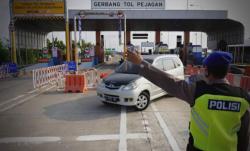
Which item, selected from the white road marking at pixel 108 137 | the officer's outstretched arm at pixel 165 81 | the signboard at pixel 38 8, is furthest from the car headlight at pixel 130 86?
the signboard at pixel 38 8

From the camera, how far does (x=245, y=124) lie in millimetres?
1955

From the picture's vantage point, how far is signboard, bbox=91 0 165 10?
2662cm

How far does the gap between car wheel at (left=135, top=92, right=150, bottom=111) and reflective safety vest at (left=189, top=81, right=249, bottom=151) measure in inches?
249

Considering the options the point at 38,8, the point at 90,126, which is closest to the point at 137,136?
the point at 90,126

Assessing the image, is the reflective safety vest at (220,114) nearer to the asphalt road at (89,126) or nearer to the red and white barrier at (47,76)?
the asphalt road at (89,126)

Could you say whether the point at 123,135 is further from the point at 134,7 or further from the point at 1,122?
the point at 134,7

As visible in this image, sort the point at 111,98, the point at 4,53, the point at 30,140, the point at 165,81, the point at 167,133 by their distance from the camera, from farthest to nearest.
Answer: the point at 4,53, the point at 111,98, the point at 167,133, the point at 30,140, the point at 165,81

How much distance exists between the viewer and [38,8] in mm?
21719

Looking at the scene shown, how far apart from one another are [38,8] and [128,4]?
30.5ft

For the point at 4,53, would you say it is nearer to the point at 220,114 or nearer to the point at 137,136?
the point at 137,136

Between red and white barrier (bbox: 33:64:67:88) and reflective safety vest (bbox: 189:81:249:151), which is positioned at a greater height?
reflective safety vest (bbox: 189:81:249:151)

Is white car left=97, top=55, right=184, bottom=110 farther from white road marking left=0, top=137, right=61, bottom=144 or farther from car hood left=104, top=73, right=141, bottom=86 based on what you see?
white road marking left=0, top=137, right=61, bottom=144

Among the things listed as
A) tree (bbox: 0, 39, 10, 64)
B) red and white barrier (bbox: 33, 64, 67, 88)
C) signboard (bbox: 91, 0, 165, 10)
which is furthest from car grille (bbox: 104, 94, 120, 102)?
tree (bbox: 0, 39, 10, 64)

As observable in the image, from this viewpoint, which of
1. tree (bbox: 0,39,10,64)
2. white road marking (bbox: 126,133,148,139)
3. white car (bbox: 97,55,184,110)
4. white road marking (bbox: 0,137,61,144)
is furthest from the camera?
tree (bbox: 0,39,10,64)
